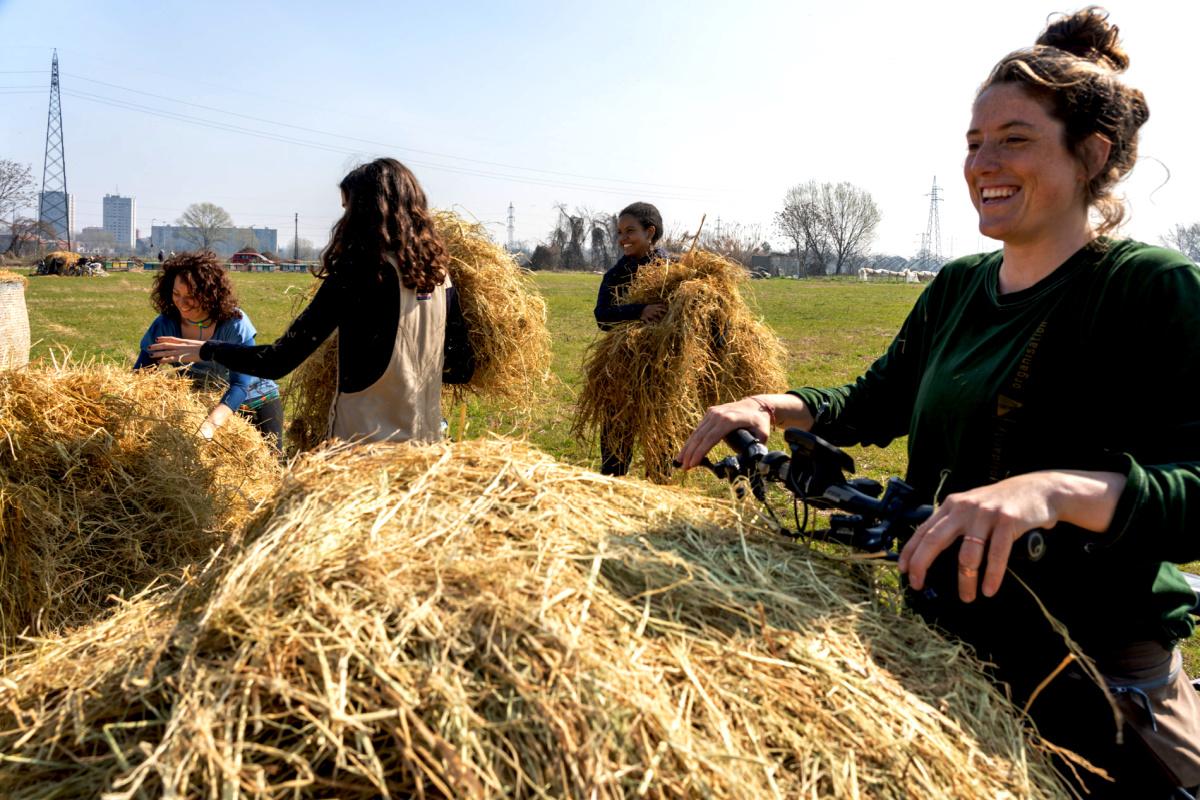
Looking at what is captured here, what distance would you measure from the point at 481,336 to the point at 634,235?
204cm

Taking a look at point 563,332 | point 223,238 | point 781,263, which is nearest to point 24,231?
point 223,238

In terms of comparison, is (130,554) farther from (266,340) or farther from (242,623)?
(266,340)

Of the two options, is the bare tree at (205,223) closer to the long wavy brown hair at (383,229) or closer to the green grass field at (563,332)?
the green grass field at (563,332)

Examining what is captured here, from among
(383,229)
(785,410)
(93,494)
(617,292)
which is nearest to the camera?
(785,410)

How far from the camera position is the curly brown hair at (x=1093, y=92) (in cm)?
160

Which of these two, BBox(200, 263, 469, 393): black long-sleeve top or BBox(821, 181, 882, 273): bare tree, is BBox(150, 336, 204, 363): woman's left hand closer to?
BBox(200, 263, 469, 393): black long-sleeve top

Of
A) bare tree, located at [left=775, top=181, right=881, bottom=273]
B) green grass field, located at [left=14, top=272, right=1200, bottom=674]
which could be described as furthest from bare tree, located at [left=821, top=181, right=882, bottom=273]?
green grass field, located at [left=14, top=272, right=1200, bottom=674]

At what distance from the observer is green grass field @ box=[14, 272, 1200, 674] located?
9281mm

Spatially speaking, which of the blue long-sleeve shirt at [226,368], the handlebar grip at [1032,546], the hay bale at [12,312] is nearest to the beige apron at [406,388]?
the blue long-sleeve shirt at [226,368]

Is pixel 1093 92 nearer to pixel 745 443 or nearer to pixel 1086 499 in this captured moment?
pixel 1086 499

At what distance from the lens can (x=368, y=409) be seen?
145 inches

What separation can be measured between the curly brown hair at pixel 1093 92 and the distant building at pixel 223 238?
78.2 meters

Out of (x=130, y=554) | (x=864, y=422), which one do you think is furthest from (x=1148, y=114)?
(x=130, y=554)

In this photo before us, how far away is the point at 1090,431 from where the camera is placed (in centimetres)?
153
